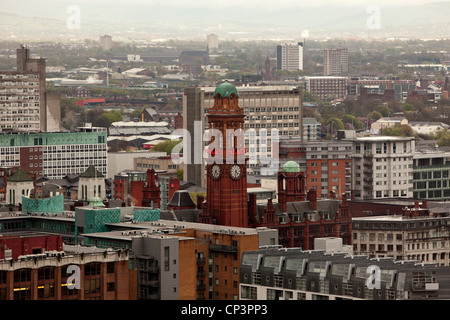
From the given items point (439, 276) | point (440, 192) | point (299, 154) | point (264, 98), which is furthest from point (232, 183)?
point (264, 98)

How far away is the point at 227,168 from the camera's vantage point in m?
103

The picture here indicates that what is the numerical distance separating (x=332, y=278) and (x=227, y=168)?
2835 cm

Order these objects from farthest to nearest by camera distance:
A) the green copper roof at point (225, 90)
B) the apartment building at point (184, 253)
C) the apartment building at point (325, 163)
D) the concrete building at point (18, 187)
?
the apartment building at point (325, 163) → the concrete building at point (18, 187) → the green copper roof at point (225, 90) → the apartment building at point (184, 253)

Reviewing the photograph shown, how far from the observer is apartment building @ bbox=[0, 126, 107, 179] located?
→ 172 metres

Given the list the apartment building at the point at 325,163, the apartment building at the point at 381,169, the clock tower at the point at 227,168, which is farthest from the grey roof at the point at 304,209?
the apartment building at the point at 381,169

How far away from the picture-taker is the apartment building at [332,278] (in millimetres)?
72062

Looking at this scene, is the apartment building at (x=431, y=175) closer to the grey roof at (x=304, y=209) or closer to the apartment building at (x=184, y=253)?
the grey roof at (x=304, y=209)

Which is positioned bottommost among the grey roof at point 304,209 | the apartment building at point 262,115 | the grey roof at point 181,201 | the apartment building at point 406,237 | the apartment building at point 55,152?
the apartment building at point 406,237

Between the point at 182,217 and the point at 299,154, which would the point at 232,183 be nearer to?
the point at 182,217

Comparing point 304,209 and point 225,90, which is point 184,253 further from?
point 304,209

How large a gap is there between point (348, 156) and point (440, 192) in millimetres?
12289

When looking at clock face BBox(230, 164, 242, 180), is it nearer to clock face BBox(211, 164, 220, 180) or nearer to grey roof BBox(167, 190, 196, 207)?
clock face BBox(211, 164, 220, 180)

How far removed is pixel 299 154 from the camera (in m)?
146

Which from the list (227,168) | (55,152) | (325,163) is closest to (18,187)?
(227,168)
